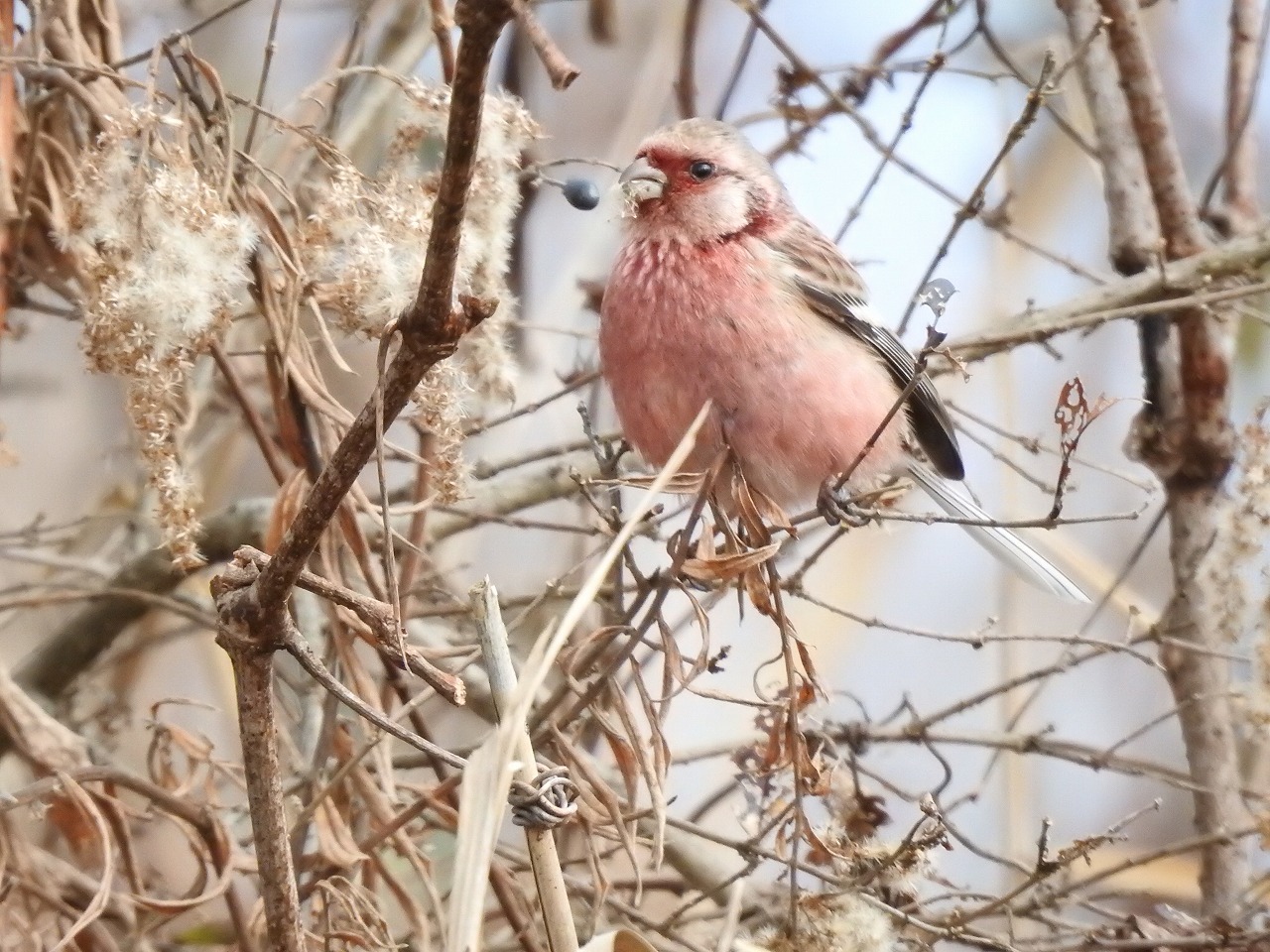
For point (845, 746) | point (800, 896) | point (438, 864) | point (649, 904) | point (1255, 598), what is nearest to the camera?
point (800, 896)

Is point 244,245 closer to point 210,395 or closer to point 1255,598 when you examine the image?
point 210,395

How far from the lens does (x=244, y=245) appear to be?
146 cm

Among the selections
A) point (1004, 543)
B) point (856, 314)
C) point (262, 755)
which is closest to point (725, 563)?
point (262, 755)

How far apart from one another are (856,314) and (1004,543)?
1.81 feet

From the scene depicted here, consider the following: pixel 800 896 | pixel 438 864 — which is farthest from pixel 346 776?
pixel 438 864

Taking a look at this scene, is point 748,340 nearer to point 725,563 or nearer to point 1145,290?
point 725,563

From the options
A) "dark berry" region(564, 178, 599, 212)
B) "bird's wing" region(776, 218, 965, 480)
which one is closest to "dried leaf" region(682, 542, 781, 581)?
"dark berry" region(564, 178, 599, 212)

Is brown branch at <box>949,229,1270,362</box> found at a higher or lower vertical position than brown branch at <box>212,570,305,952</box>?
higher

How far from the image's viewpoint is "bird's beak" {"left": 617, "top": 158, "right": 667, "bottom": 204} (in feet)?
7.44

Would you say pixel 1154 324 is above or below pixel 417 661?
Answer: above

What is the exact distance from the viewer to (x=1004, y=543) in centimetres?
251

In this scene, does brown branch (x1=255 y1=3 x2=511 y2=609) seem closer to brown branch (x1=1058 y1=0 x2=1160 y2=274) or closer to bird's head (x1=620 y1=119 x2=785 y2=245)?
bird's head (x1=620 y1=119 x2=785 y2=245)

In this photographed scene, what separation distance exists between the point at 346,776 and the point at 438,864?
3.01 ft

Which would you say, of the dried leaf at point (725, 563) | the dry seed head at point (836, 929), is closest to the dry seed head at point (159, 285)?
the dried leaf at point (725, 563)
